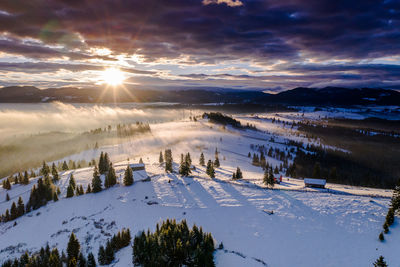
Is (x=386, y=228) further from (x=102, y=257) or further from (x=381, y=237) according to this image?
(x=102, y=257)

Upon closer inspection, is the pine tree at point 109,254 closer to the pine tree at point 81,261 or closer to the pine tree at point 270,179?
the pine tree at point 81,261

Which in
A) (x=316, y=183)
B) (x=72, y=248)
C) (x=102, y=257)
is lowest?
(x=72, y=248)

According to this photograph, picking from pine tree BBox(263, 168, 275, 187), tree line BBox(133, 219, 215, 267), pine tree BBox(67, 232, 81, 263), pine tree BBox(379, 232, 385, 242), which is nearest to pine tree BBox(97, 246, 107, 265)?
pine tree BBox(67, 232, 81, 263)

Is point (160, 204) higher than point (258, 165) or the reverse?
higher

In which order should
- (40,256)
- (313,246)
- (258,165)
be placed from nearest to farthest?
(313,246) → (40,256) → (258,165)

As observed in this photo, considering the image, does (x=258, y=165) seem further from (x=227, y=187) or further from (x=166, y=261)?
(x=166, y=261)

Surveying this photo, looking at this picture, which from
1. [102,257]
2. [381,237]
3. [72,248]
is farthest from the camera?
[72,248]

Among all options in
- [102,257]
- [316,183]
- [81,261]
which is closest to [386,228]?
[316,183]

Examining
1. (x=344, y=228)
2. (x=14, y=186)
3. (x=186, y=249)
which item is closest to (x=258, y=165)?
(x=344, y=228)
